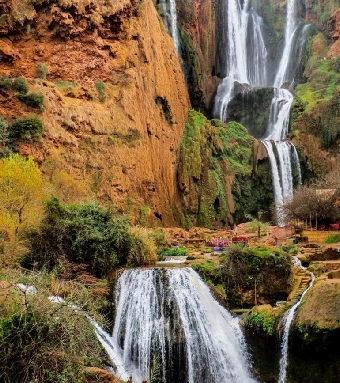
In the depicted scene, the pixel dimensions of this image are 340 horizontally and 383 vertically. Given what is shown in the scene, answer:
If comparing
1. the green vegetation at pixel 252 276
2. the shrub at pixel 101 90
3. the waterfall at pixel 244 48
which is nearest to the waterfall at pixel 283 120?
the waterfall at pixel 244 48

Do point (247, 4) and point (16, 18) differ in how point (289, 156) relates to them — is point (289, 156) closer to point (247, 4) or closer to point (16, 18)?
point (16, 18)

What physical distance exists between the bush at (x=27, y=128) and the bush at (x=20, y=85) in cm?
200

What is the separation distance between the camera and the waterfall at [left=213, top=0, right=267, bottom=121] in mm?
54812

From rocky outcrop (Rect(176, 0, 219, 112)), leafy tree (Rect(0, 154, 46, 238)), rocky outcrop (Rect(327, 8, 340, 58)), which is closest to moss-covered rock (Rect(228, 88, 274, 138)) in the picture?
rocky outcrop (Rect(176, 0, 219, 112))

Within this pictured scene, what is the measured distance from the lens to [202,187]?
35.2 meters

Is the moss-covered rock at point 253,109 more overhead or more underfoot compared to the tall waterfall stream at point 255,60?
more underfoot

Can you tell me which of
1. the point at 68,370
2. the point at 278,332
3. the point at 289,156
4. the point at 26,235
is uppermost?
the point at 289,156

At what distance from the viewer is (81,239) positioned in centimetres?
1748

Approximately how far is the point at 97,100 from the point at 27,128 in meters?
6.57

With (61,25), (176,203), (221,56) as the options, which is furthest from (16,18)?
(221,56)

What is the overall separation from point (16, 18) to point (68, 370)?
25.2 meters

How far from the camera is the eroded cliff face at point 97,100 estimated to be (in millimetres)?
25797

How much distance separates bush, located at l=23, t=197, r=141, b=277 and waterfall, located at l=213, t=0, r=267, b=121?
36.4m

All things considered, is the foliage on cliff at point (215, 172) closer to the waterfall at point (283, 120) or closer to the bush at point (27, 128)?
the waterfall at point (283, 120)
